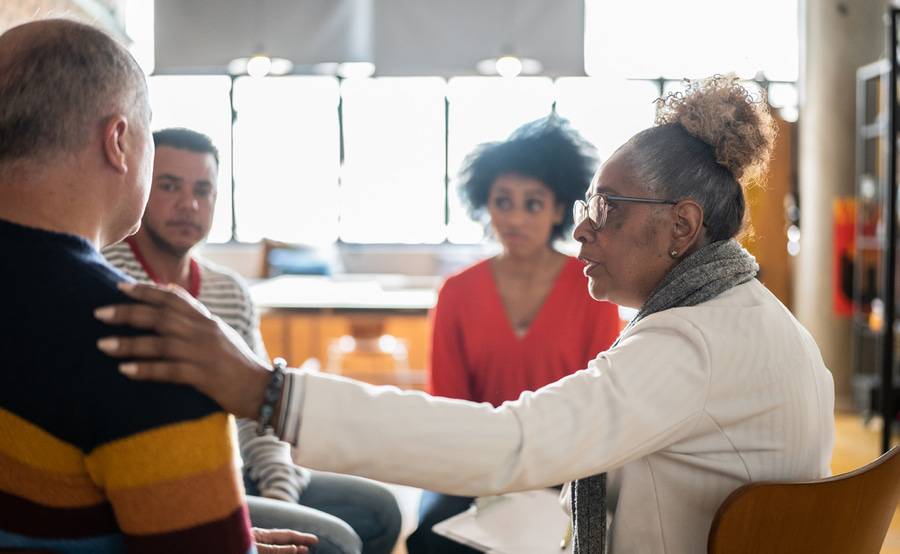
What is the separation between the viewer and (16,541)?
0.83 metres

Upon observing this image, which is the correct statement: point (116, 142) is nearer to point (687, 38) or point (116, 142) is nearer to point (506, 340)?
point (506, 340)

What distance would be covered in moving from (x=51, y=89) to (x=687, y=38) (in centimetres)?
792

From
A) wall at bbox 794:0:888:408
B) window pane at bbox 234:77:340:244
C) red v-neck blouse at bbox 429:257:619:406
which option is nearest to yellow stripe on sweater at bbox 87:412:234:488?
red v-neck blouse at bbox 429:257:619:406

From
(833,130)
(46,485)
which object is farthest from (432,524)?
(833,130)

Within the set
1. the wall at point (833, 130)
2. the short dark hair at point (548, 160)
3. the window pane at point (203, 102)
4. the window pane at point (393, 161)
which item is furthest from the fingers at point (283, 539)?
the window pane at point (203, 102)

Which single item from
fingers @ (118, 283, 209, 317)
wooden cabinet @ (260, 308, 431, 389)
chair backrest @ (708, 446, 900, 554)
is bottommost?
wooden cabinet @ (260, 308, 431, 389)

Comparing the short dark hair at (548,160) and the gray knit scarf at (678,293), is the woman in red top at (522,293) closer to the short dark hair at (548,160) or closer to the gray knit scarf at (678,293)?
the short dark hair at (548,160)

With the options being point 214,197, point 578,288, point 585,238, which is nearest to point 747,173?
point 585,238

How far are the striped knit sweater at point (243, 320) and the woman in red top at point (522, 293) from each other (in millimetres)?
371

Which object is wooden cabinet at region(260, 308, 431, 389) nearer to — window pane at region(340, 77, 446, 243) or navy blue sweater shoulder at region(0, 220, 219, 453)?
window pane at region(340, 77, 446, 243)

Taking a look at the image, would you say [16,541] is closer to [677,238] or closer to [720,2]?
[677,238]

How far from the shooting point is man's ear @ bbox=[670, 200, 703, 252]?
4.17 ft

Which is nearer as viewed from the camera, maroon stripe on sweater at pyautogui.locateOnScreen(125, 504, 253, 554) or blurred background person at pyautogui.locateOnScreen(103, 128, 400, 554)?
maroon stripe on sweater at pyautogui.locateOnScreen(125, 504, 253, 554)

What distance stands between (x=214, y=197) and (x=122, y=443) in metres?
1.37
